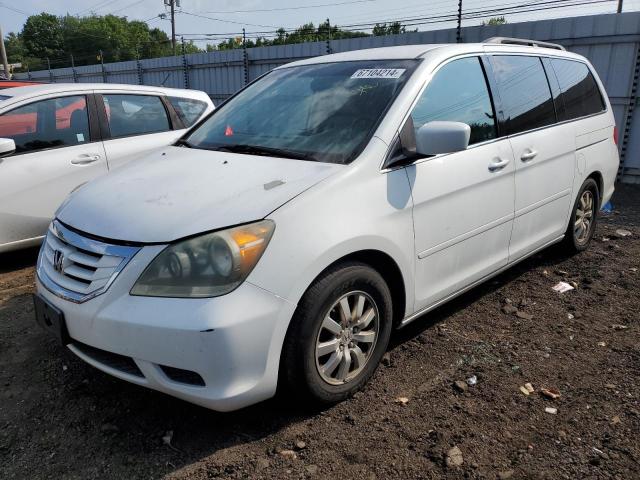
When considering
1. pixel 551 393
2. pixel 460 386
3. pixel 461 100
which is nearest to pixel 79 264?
pixel 460 386

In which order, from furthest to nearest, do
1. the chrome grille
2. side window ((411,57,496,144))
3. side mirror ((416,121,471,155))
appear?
side window ((411,57,496,144)) → side mirror ((416,121,471,155)) → the chrome grille

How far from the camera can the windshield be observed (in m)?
2.87

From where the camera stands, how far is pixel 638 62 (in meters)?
8.07

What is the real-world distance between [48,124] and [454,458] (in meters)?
4.50

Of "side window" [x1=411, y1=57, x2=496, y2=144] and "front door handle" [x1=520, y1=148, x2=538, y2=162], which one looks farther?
"front door handle" [x1=520, y1=148, x2=538, y2=162]

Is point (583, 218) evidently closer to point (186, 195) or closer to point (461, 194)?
point (461, 194)

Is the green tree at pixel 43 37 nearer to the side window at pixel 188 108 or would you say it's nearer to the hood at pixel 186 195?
the side window at pixel 188 108

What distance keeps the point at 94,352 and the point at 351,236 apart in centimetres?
129

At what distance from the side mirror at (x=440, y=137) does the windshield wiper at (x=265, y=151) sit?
1.88 feet

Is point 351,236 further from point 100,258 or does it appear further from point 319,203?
point 100,258

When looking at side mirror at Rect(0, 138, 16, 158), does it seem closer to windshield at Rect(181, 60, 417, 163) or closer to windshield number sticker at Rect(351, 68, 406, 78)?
windshield at Rect(181, 60, 417, 163)

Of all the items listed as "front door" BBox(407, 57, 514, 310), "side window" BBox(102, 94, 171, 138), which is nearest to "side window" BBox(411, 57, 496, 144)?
"front door" BBox(407, 57, 514, 310)

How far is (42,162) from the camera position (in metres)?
4.77

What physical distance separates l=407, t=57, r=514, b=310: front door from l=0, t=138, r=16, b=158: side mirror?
3491 millimetres
